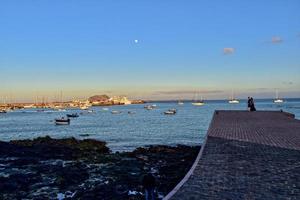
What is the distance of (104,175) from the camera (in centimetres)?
2041

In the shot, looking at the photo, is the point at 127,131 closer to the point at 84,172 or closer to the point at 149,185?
the point at 84,172

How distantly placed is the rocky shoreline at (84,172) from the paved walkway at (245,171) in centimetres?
234

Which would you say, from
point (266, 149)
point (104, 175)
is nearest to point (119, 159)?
point (104, 175)

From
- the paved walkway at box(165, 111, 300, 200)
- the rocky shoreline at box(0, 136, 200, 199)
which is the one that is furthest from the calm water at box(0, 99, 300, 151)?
the paved walkway at box(165, 111, 300, 200)

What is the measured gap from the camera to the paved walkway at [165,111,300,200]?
415 inches

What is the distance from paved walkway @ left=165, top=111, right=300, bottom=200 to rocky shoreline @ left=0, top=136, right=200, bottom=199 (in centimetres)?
234

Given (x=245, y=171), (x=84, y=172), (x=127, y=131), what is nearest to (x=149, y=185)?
(x=245, y=171)

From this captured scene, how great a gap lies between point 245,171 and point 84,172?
33.9 ft

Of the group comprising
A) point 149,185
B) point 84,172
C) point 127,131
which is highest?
point 149,185

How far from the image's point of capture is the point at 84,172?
21375 mm

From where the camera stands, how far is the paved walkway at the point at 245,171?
10531 millimetres

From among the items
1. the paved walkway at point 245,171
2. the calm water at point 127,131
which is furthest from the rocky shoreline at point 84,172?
the calm water at point 127,131

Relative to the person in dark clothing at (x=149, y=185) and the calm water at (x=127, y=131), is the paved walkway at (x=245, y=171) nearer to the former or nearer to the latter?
the person in dark clothing at (x=149, y=185)

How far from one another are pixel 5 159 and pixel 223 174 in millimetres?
19126
